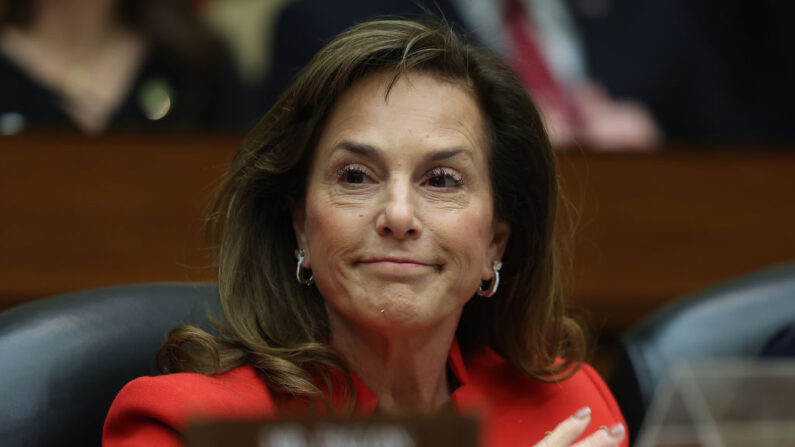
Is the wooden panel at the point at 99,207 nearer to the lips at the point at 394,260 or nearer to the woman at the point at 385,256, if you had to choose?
the woman at the point at 385,256

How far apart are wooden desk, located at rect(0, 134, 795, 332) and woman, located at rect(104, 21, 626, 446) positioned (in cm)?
143

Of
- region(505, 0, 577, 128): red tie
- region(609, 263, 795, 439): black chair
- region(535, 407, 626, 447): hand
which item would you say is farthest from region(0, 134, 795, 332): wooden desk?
region(535, 407, 626, 447): hand

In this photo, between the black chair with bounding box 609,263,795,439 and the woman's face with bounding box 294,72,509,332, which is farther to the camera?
the black chair with bounding box 609,263,795,439

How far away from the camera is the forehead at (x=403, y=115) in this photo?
1.88m

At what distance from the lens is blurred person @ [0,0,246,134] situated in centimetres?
371

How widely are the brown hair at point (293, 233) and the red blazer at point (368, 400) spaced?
0.11 ft

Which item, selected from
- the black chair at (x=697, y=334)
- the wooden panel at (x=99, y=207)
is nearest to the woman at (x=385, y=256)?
the black chair at (x=697, y=334)

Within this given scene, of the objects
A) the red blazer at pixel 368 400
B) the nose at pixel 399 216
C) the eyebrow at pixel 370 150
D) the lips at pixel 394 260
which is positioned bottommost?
the red blazer at pixel 368 400

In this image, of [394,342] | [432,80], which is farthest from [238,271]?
[432,80]

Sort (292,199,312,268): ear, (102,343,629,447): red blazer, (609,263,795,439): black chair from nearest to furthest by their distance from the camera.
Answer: (102,343,629,447): red blazer < (292,199,312,268): ear < (609,263,795,439): black chair

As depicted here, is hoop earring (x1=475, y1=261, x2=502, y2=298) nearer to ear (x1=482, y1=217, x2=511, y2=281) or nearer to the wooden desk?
ear (x1=482, y1=217, x2=511, y2=281)

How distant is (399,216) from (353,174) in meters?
0.15

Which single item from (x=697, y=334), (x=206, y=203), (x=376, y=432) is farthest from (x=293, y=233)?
(x=206, y=203)

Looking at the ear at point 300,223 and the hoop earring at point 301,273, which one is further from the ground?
the ear at point 300,223
